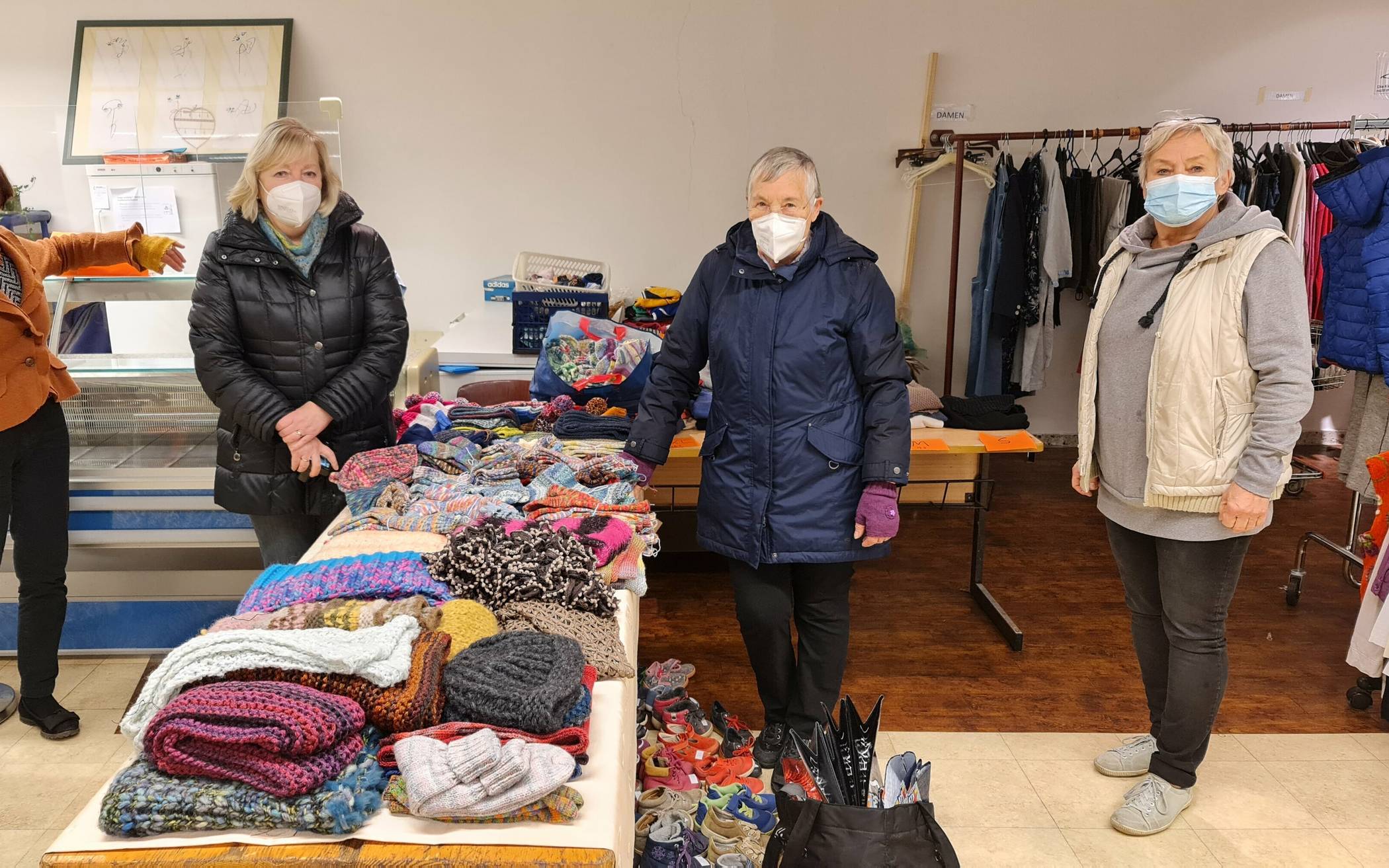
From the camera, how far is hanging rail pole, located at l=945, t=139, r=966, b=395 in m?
5.46

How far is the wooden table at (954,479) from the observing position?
3.55m

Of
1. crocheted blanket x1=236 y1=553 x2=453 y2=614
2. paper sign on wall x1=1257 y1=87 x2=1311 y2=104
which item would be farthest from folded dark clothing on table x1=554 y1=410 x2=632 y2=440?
paper sign on wall x1=1257 y1=87 x2=1311 y2=104

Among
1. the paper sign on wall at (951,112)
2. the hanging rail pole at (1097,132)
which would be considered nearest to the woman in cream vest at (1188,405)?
the hanging rail pole at (1097,132)

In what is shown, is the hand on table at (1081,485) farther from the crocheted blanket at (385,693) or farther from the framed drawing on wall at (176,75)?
the framed drawing on wall at (176,75)

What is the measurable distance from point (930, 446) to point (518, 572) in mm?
2042

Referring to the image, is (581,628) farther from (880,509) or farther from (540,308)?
(540,308)

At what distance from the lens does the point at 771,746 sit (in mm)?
2732

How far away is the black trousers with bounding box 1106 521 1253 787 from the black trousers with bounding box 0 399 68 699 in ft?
9.49

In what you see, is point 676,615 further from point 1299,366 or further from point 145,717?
point 145,717

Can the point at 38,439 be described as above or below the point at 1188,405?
below

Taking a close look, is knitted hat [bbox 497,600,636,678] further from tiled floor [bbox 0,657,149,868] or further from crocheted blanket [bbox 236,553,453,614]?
tiled floor [bbox 0,657,149,868]

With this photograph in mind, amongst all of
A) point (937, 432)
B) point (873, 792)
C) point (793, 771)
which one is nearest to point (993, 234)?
point (937, 432)

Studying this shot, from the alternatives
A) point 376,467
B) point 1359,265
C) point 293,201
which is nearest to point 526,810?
point 376,467

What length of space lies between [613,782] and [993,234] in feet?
15.9
